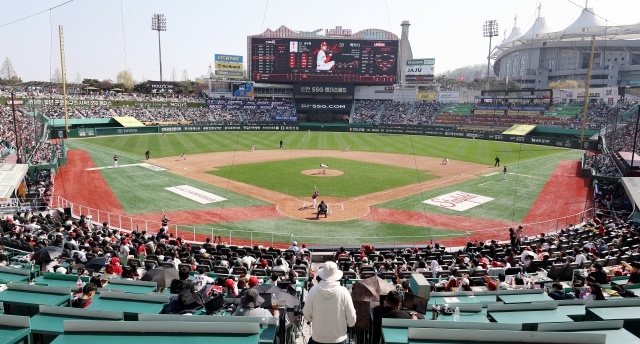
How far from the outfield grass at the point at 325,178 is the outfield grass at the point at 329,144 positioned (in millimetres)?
11850

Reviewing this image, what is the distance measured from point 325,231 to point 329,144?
3844cm

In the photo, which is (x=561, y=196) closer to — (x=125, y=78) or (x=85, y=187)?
(x=85, y=187)

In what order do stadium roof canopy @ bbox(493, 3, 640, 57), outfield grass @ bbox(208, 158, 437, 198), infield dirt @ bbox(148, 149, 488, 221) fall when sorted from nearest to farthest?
1. infield dirt @ bbox(148, 149, 488, 221)
2. outfield grass @ bbox(208, 158, 437, 198)
3. stadium roof canopy @ bbox(493, 3, 640, 57)

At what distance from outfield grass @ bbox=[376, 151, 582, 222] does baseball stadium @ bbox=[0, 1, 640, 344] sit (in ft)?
0.82

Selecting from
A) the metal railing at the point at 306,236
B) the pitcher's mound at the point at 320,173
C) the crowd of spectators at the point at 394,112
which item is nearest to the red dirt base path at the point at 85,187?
the metal railing at the point at 306,236

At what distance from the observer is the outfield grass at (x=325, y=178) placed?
32.1 m

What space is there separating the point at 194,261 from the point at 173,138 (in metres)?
53.4

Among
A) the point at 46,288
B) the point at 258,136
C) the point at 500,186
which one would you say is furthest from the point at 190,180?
the point at 258,136

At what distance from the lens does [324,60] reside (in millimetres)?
82812

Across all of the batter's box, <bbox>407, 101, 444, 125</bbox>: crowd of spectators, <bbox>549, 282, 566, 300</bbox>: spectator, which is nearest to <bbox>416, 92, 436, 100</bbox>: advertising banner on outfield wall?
<bbox>407, 101, 444, 125</bbox>: crowd of spectators

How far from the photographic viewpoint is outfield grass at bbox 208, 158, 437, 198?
32094 mm

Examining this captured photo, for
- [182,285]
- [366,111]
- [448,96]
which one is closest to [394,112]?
[366,111]

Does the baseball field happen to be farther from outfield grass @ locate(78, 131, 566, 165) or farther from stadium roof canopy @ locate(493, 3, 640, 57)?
stadium roof canopy @ locate(493, 3, 640, 57)

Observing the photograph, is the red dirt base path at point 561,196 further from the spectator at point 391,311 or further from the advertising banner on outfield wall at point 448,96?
the advertising banner on outfield wall at point 448,96
